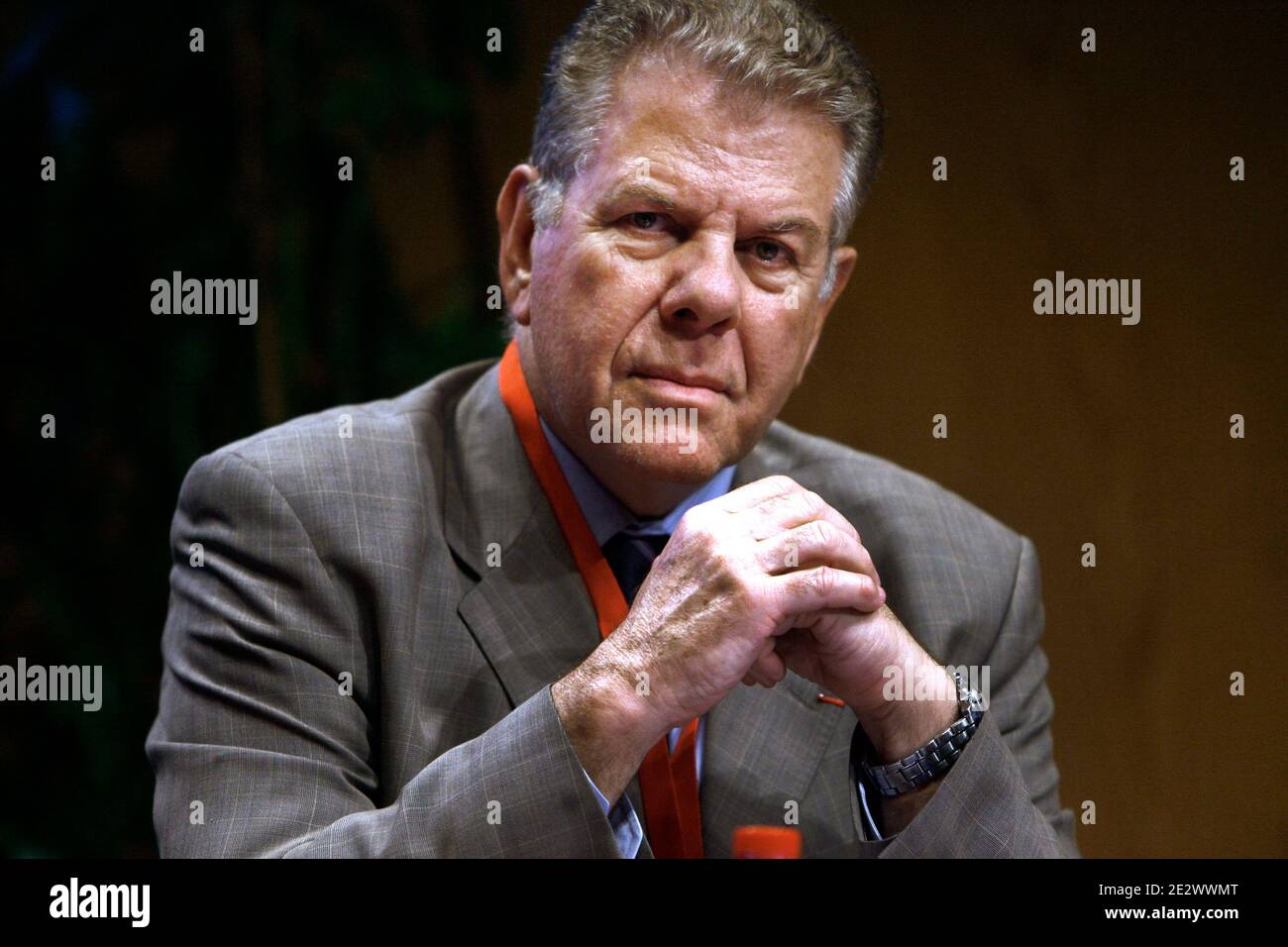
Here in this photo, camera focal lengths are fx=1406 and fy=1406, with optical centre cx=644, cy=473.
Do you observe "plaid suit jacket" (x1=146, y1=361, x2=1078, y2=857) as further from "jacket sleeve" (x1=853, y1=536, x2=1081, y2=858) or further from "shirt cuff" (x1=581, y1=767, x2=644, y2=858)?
"shirt cuff" (x1=581, y1=767, x2=644, y2=858)

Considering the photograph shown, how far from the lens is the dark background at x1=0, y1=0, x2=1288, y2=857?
2.80 m

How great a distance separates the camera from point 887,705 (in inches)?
68.6

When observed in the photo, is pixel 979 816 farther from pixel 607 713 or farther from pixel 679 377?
pixel 679 377

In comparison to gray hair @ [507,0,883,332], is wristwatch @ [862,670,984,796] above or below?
below

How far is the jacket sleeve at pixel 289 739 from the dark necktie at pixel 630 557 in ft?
1.00

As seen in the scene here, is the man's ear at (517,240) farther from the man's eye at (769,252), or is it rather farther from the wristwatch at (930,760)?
the wristwatch at (930,760)

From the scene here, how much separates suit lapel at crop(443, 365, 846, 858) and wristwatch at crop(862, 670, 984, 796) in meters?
0.19

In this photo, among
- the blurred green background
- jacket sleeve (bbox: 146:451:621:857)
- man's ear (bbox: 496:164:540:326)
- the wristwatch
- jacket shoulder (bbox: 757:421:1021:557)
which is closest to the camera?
jacket sleeve (bbox: 146:451:621:857)

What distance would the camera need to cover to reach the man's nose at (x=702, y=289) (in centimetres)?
184

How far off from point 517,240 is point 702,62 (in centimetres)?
40

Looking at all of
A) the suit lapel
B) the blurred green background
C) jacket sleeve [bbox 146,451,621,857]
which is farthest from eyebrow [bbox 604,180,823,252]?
the blurred green background

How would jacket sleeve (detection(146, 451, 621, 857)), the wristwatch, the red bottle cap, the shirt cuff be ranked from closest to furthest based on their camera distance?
1. the red bottle cap
2. jacket sleeve (detection(146, 451, 621, 857))
3. the shirt cuff
4. the wristwatch
